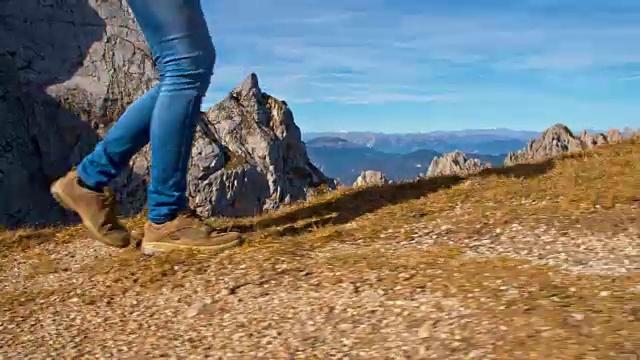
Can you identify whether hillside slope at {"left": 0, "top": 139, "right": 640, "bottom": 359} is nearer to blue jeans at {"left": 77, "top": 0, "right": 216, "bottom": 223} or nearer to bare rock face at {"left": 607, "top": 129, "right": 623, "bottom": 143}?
blue jeans at {"left": 77, "top": 0, "right": 216, "bottom": 223}

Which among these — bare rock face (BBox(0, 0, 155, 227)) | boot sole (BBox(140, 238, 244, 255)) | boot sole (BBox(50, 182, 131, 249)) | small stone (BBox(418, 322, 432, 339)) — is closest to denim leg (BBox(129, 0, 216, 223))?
boot sole (BBox(140, 238, 244, 255))

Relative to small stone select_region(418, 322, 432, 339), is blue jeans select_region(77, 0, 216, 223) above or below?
above

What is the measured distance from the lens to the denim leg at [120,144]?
6.20 metres

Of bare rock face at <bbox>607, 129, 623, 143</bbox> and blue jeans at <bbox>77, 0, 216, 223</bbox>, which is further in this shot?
bare rock face at <bbox>607, 129, 623, 143</bbox>

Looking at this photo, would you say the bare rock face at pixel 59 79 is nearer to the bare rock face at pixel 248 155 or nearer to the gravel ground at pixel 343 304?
the bare rock face at pixel 248 155

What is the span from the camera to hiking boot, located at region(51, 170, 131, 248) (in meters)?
6.40

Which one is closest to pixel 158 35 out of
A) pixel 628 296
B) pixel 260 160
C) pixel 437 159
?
pixel 628 296

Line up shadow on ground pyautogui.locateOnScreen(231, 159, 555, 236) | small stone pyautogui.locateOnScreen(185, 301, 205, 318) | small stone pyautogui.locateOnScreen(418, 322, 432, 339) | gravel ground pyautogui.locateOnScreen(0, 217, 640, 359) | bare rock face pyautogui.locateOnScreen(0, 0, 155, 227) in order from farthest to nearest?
1. bare rock face pyautogui.locateOnScreen(0, 0, 155, 227)
2. shadow on ground pyautogui.locateOnScreen(231, 159, 555, 236)
3. small stone pyautogui.locateOnScreen(185, 301, 205, 318)
4. small stone pyautogui.locateOnScreen(418, 322, 432, 339)
5. gravel ground pyautogui.locateOnScreen(0, 217, 640, 359)

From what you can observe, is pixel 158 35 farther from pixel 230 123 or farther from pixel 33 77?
pixel 33 77

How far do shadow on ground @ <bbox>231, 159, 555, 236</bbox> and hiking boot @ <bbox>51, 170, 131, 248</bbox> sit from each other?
Answer: 1.74 m

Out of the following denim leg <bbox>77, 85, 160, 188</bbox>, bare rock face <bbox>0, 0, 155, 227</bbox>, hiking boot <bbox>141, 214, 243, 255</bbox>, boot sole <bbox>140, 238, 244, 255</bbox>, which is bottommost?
boot sole <bbox>140, 238, 244, 255</bbox>

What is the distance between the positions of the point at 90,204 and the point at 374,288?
3.16 meters

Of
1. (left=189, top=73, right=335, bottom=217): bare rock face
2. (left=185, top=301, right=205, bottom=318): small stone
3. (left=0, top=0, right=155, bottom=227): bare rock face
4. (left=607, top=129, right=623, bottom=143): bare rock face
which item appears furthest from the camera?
(left=0, top=0, right=155, bottom=227): bare rock face

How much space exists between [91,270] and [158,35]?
2498 millimetres
